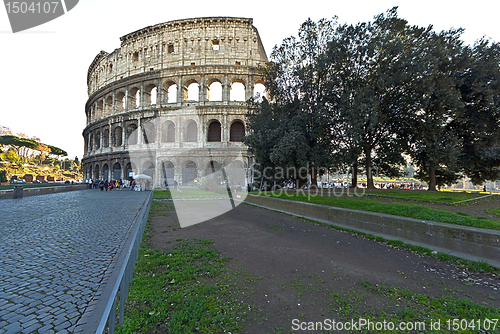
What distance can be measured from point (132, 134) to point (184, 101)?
32.2ft

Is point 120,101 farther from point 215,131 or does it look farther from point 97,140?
point 215,131

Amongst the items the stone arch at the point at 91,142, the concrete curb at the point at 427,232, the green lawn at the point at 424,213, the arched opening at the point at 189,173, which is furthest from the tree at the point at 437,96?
the stone arch at the point at 91,142

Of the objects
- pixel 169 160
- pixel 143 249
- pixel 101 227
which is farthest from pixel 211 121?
pixel 143 249

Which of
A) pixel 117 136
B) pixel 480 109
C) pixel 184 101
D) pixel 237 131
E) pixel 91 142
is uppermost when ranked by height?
pixel 184 101

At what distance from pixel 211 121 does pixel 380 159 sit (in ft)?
74.9

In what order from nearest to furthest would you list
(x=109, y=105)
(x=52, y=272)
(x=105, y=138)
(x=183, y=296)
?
(x=183, y=296)
(x=52, y=272)
(x=105, y=138)
(x=109, y=105)

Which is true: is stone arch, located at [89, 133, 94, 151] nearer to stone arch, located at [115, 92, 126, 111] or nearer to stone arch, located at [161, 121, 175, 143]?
stone arch, located at [115, 92, 126, 111]

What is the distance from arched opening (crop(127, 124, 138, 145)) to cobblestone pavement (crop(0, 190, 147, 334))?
91.5 feet

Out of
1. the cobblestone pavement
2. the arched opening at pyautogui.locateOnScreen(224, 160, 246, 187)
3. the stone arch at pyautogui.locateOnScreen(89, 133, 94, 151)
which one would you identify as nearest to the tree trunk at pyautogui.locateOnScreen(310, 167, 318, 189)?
the cobblestone pavement

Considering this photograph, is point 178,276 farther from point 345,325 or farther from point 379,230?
point 379,230

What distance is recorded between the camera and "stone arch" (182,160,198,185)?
102 feet

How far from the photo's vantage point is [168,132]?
3316cm

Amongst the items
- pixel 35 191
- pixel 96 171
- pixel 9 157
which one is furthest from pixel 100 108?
pixel 9 157

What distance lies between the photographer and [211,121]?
31750 mm
